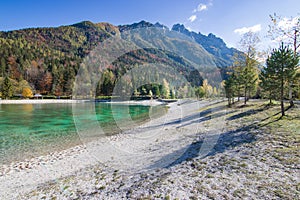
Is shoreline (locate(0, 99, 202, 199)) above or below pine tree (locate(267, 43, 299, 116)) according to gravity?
below

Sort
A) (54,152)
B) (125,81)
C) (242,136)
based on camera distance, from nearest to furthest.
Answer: (242,136) → (54,152) → (125,81)

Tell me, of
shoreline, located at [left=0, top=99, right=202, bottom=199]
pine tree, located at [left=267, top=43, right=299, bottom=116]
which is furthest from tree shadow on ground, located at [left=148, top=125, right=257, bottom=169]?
pine tree, located at [left=267, top=43, right=299, bottom=116]

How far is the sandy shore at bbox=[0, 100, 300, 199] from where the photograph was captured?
5477mm

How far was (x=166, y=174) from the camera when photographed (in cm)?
695

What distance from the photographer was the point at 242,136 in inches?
444

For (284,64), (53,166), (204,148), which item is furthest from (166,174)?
(284,64)

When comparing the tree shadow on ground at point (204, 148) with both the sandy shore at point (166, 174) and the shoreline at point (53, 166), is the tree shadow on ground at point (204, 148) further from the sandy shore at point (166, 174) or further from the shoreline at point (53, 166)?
the shoreline at point (53, 166)

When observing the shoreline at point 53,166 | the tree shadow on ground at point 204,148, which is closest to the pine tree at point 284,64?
the tree shadow on ground at point 204,148

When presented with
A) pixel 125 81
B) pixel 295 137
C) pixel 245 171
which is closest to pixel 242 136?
pixel 295 137

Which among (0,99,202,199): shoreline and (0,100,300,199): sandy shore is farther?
(0,99,202,199): shoreline

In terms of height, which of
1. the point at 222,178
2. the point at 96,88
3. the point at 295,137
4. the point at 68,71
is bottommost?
the point at 222,178

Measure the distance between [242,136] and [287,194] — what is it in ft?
22.5

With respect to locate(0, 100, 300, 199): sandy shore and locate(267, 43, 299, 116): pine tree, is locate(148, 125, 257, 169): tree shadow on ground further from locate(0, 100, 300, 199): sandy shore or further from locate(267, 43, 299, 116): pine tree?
locate(267, 43, 299, 116): pine tree

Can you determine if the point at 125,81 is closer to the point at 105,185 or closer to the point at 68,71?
the point at 68,71
